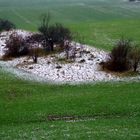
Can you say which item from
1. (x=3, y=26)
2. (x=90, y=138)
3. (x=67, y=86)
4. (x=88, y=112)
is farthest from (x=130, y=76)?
(x=3, y=26)

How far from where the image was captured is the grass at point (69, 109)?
74.7 ft

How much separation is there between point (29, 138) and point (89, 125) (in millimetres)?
4227

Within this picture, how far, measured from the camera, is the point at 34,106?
29750 millimetres

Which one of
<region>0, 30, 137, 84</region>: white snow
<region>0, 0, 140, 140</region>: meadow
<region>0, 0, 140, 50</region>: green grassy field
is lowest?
<region>0, 0, 140, 50</region>: green grassy field

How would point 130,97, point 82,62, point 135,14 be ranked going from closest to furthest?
1. point 130,97
2. point 82,62
3. point 135,14

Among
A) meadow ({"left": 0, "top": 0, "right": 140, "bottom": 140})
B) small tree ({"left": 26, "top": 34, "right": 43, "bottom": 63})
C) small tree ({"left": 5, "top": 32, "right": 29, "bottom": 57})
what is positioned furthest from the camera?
small tree ({"left": 26, "top": 34, "right": 43, "bottom": 63})

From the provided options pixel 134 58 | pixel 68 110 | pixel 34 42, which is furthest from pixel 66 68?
pixel 68 110

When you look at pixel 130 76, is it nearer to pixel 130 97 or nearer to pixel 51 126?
pixel 130 97

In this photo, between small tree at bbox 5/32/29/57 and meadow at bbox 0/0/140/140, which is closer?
meadow at bbox 0/0/140/140

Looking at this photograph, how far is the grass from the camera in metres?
22.8

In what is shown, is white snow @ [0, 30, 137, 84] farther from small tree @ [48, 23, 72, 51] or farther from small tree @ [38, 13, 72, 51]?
small tree @ [48, 23, 72, 51]

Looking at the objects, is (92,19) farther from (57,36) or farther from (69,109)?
(69,109)

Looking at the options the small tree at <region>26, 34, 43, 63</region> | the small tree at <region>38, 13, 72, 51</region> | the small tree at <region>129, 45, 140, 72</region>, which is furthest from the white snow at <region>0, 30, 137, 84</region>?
the small tree at <region>38, 13, 72, 51</region>

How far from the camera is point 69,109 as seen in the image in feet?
94.6
